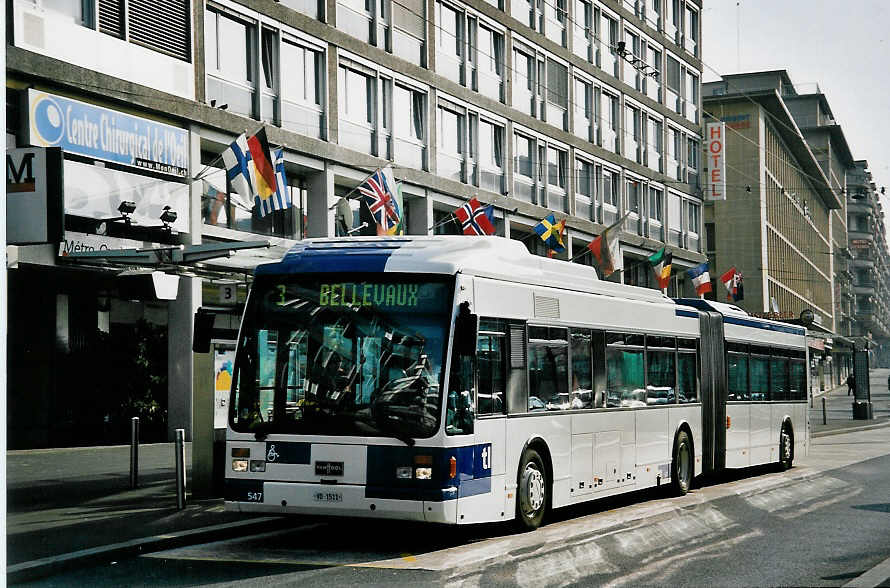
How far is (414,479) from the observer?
35.8 ft

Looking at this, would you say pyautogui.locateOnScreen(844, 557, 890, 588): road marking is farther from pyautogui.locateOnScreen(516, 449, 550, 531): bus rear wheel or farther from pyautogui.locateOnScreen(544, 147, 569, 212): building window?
pyautogui.locateOnScreen(544, 147, 569, 212): building window

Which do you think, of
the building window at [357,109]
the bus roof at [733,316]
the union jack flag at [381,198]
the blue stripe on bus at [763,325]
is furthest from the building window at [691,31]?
the bus roof at [733,316]

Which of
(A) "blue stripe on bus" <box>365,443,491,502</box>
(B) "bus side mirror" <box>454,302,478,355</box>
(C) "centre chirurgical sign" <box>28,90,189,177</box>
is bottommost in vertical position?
(A) "blue stripe on bus" <box>365,443,491,502</box>

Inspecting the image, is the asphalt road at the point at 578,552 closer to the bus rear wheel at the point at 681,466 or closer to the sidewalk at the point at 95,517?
the sidewalk at the point at 95,517

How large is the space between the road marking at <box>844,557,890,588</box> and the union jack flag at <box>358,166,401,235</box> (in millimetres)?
18201

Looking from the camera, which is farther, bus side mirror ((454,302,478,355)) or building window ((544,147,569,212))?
building window ((544,147,569,212))

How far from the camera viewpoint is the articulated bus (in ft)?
36.2

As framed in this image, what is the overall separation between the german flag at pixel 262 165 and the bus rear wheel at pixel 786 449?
34.1 ft

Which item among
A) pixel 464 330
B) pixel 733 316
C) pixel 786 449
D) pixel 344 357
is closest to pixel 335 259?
pixel 344 357

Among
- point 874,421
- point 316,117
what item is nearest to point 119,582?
point 316,117

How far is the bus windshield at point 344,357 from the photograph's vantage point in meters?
11.1

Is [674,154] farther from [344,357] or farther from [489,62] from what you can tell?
[344,357]

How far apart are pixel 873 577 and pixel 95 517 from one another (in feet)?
25.9

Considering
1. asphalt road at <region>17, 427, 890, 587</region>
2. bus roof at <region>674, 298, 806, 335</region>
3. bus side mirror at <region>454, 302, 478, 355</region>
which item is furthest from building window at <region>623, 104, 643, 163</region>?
bus side mirror at <region>454, 302, 478, 355</region>
